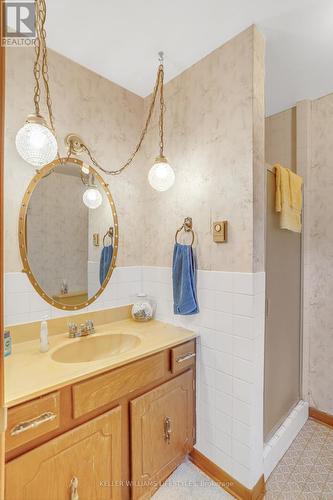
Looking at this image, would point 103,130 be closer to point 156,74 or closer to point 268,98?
point 156,74

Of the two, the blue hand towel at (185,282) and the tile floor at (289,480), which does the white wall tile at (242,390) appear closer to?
the blue hand towel at (185,282)

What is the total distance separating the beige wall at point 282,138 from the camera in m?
2.20

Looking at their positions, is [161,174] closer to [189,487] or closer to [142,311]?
[142,311]

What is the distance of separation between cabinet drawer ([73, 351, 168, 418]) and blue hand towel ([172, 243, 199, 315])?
31 centimetres

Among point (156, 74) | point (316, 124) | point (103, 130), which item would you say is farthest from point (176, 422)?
point (316, 124)

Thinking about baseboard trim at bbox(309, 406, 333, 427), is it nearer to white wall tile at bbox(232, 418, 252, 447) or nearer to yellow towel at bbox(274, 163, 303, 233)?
white wall tile at bbox(232, 418, 252, 447)

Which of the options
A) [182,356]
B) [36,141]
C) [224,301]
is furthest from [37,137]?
[182,356]

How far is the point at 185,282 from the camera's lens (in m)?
1.59

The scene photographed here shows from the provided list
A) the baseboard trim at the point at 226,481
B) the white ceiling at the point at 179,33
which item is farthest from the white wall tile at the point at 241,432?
the white ceiling at the point at 179,33

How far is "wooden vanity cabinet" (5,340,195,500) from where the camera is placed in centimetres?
95

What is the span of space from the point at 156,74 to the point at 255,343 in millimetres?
1886

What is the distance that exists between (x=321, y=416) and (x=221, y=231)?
1780 millimetres

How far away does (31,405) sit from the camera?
951mm
